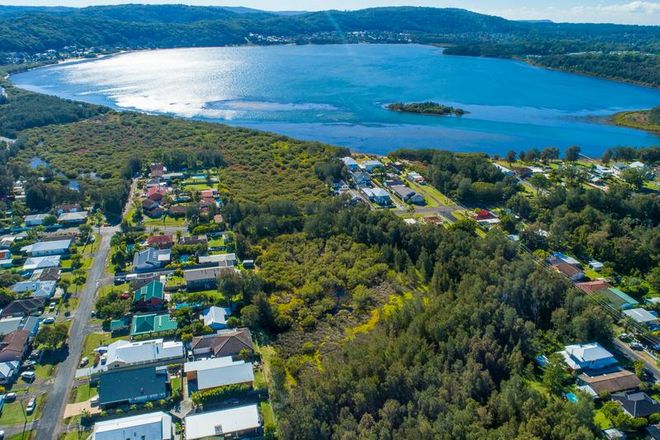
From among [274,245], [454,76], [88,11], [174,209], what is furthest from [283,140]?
[88,11]

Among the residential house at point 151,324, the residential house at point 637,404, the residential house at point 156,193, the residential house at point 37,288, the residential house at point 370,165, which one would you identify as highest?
the residential house at point 637,404

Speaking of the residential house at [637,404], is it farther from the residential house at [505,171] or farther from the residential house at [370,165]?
the residential house at [370,165]

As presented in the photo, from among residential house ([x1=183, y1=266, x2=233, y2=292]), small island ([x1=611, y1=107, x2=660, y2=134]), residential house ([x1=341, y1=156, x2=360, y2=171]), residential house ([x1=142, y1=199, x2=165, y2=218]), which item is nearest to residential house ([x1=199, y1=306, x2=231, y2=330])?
residential house ([x1=183, y1=266, x2=233, y2=292])

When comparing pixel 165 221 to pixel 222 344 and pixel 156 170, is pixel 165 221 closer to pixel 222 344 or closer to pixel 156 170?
pixel 156 170

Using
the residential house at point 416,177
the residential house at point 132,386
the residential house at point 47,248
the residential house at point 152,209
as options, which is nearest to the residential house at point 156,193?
the residential house at point 152,209

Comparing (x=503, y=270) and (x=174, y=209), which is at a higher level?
(x=503, y=270)

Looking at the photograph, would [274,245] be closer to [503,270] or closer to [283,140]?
[503,270]
